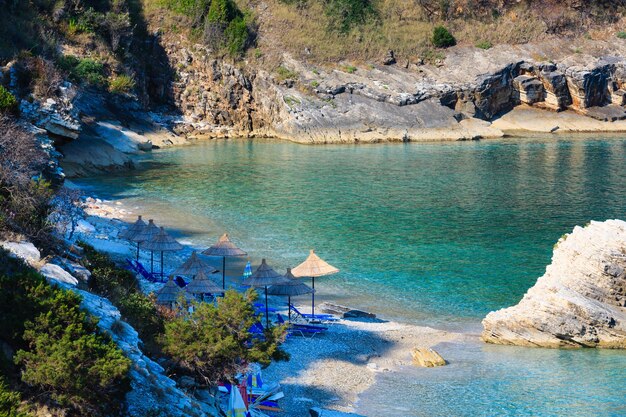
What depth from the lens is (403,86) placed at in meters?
69.6

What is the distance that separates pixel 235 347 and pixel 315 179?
33681 mm

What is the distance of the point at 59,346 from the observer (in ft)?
36.4

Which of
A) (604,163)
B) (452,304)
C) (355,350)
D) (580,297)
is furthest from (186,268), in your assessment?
(604,163)

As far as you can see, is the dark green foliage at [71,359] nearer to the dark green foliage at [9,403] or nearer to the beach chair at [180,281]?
the dark green foliage at [9,403]

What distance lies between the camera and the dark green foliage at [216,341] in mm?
13961

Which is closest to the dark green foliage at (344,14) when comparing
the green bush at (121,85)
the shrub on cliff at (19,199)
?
the green bush at (121,85)

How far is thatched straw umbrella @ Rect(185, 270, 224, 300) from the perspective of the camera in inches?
822

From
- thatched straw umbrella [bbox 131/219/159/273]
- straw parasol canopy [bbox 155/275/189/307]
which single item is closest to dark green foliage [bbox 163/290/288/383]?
straw parasol canopy [bbox 155/275/189/307]

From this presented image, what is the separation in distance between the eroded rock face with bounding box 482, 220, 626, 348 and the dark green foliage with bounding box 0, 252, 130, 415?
1225 cm

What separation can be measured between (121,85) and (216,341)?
51.5 meters

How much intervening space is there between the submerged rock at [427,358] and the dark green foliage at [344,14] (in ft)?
190

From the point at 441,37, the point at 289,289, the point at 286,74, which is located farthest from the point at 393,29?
the point at 289,289

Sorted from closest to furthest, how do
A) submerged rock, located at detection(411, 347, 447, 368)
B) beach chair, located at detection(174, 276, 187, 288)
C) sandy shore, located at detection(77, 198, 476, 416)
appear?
1. sandy shore, located at detection(77, 198, 476, 416)
2. submerged rock, located at detection(411, 347, 447, 368)
3. beach chair, located at detection(174, 276, 187, 288)

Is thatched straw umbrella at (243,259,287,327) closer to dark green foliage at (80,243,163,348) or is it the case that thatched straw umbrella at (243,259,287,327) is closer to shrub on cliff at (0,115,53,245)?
dark green foliage at (80,243,163,348)
